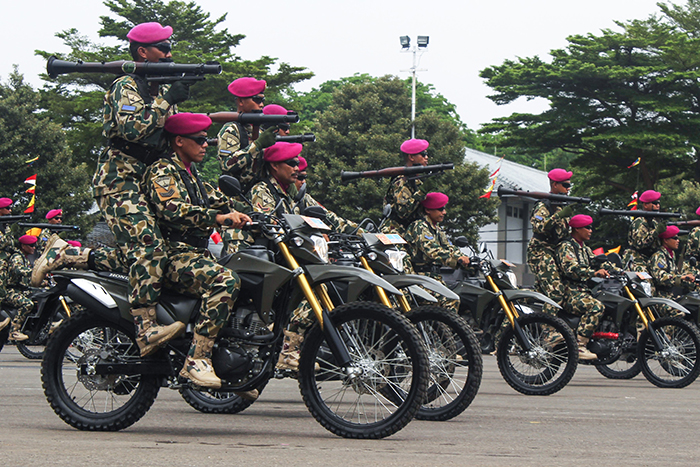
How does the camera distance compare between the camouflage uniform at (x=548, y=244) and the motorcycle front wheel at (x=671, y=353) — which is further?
the camouflage uniform at (x=548, y=244)

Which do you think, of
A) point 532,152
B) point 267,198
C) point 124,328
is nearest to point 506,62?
point 532,152

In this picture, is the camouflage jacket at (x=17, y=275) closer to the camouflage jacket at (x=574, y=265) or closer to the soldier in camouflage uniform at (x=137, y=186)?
the camouflage jacket at (x=574, y=265)

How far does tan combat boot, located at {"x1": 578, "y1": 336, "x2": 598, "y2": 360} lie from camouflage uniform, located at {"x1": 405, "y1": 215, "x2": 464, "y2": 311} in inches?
75.8

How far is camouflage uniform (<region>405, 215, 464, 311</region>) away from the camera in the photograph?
10320 mm

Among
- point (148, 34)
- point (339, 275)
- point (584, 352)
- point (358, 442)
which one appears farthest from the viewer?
point (584, 352)

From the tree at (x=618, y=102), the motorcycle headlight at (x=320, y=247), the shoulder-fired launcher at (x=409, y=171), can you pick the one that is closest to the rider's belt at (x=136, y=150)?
the motorcycle headlight at (x=320, y=247)

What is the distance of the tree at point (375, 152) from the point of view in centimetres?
3481

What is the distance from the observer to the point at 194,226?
6047 millimetres

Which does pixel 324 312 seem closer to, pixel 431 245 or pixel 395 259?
pixel 395 259

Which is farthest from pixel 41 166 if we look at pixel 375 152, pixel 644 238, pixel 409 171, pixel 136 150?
pixel 136 150

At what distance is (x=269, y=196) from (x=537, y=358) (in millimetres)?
3221

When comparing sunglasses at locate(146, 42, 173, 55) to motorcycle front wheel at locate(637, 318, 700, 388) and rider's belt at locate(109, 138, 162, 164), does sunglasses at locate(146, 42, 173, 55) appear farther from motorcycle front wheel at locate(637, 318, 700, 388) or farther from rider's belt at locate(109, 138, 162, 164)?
motorcycle front wheel at locate(637, 318, 700, 388)

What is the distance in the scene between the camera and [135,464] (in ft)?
15.3

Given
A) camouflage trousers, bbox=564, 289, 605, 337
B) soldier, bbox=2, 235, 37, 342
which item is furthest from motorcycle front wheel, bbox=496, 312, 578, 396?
soldier, bbox=2, 235, 37, 342
